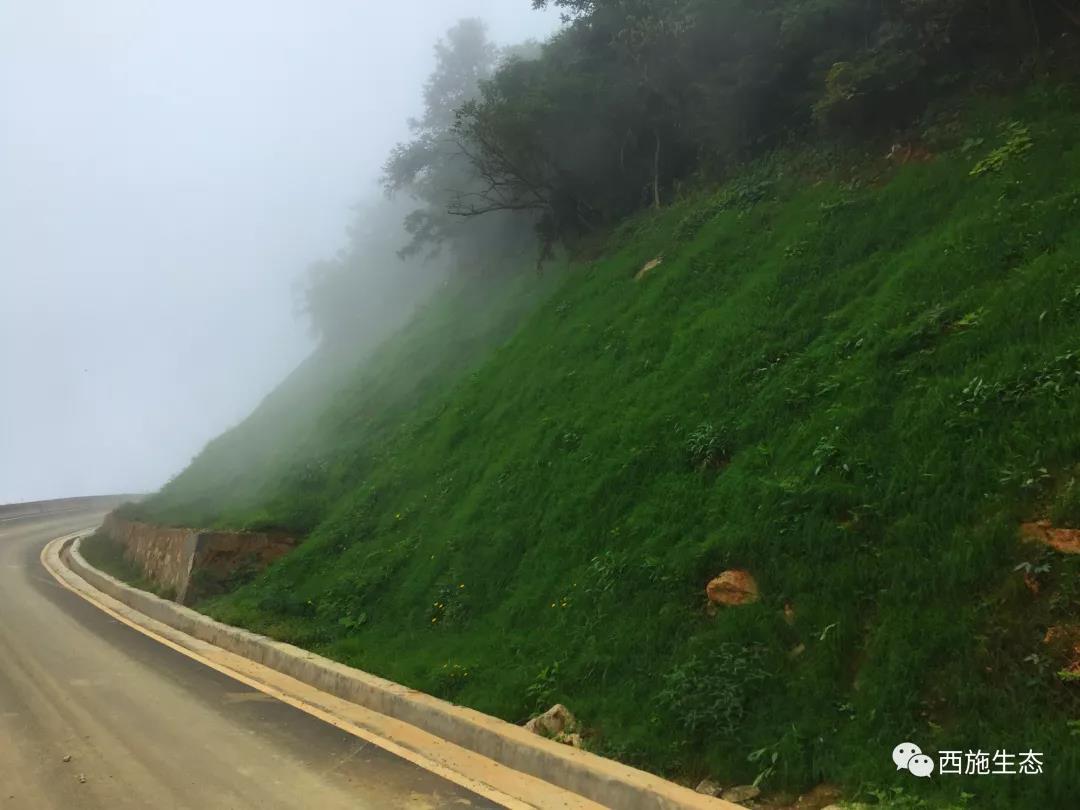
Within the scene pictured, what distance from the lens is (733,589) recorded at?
7031 millimetres

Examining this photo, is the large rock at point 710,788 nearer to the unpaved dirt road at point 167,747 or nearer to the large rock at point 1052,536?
the unpaved dirt road at point 167,747

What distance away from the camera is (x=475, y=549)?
1069cm

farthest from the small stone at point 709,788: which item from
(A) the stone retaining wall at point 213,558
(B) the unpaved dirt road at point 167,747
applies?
(A) the stone retaining wall at point 213,558

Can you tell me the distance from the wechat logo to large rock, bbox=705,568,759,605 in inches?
74.4

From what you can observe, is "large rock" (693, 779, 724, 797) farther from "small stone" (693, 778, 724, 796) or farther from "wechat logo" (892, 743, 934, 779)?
"wechat logo" (892, 743, 934, 779)

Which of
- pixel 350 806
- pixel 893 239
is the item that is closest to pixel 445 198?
pixel 893 239

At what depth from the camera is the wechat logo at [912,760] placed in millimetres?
4836

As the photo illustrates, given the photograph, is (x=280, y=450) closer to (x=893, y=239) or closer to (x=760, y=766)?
(x=893, y=239)

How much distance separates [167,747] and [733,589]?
4.62 metres

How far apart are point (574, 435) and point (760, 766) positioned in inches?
248

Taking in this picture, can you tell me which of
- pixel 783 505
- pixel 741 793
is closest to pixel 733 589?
pixel 783 505

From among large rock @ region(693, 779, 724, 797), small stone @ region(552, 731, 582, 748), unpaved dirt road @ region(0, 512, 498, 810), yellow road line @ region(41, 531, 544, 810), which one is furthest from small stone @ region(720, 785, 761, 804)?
unpaved dirt road @ region(0, 512, 498, 810)

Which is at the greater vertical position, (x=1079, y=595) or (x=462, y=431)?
(x=462, y=431)

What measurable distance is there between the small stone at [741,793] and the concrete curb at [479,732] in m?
0.15
